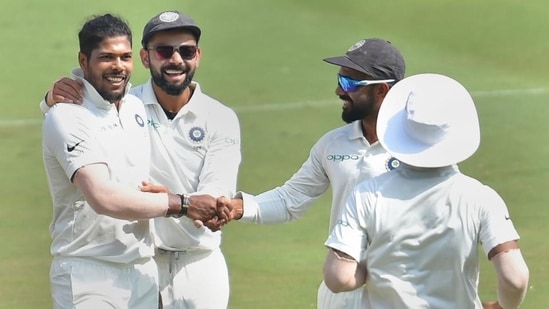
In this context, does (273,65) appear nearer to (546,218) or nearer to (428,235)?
(546,218)

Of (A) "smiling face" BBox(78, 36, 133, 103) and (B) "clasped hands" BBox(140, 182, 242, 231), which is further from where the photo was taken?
(B) "clasped hands" BBox(140, 182, 242, 231)

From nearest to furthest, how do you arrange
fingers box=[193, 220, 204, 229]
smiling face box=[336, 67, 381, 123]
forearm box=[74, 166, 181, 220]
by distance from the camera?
forearm box=[74, 166, 181, 220], smiling face box=[336, 67, 381, 123], fingers box=[193, 220, 204, 229]

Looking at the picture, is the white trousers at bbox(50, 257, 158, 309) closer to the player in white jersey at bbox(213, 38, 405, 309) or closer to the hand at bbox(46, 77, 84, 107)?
the hand at bbox(46, 77, 84, 107)

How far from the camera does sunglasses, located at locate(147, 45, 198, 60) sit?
6.35 meters

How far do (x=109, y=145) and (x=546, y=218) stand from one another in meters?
5.65

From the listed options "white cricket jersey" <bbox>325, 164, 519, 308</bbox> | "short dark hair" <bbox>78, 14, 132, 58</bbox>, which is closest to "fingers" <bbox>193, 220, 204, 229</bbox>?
"short dark hair" <bbox>78, 14, 132, 58</bbox>

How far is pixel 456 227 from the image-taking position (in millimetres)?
4492

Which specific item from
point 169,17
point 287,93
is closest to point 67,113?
point 169,17

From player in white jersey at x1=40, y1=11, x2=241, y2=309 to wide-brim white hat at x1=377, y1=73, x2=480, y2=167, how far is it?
1.81m

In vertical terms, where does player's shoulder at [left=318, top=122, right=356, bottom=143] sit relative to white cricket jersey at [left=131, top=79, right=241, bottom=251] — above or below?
above

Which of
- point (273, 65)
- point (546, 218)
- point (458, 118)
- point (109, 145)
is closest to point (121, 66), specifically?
point (109, 145)

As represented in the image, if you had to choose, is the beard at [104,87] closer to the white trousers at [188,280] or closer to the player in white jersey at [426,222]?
Answer: the white trousers at [188,280]

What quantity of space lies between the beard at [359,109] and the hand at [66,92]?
1.24 metres

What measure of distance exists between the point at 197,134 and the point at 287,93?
713 centimetres
